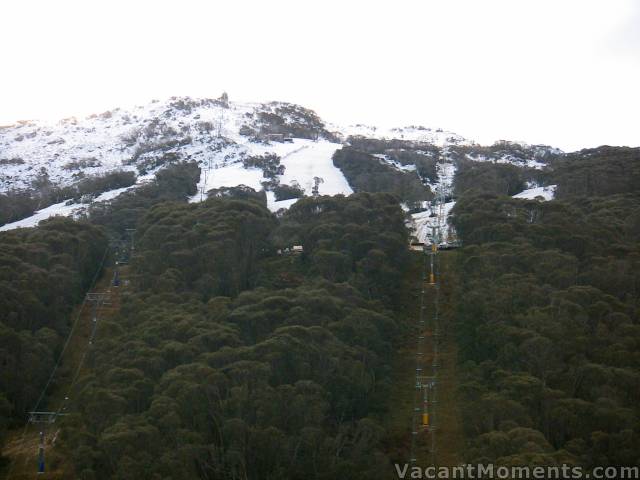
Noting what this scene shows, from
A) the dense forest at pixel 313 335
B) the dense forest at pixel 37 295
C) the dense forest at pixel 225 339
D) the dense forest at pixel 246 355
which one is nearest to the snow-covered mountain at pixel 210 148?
the dense forest at pixel 313 335

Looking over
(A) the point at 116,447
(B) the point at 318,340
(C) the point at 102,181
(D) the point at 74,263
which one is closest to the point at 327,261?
(B) the point at 318,340

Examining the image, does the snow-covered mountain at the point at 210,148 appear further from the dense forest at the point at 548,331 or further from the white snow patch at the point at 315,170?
the dense forest at the point at 548,331

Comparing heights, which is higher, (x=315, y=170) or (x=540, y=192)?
(x=315, y=170)

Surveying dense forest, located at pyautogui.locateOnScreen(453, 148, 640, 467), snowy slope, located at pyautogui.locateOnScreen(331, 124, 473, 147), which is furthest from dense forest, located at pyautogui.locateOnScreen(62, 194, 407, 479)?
snowy slope, located at pyautogui.locateOnScreen(331, 124, 473, 147)

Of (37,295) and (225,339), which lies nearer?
(225,339)

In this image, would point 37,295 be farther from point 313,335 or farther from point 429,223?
point 429,223

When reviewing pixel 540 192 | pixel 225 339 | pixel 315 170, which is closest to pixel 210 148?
pixel 315 170

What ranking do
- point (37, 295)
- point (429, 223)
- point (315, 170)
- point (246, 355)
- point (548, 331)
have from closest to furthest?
point (246, 355) → point (548, 331) → point (37, 295) → point (429, 223) → point (315, 170)
